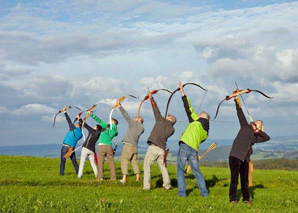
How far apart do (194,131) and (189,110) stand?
83 centimetres

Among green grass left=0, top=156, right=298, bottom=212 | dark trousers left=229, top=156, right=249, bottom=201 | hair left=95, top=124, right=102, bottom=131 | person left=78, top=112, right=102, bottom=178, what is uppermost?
hair left=95, top=124, right=102, bottom=131

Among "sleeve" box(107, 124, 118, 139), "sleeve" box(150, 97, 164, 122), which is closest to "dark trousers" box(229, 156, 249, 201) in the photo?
"sleeve" box(150, 97, 164, 122)

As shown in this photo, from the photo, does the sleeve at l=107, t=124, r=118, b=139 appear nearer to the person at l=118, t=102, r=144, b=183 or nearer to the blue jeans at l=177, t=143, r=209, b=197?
the person at l=118, t=102, r=144, b=183

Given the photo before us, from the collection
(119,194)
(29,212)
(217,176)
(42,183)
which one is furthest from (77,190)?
(217,176)

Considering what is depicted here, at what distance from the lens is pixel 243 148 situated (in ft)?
43.2

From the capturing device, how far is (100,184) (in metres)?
18.4

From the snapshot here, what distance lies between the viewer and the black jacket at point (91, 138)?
2005 cm

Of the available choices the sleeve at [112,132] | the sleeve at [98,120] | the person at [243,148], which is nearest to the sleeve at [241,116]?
the person at [243,148]

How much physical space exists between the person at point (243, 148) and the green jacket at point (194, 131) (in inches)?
50.5

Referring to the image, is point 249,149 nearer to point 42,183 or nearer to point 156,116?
point 156,116

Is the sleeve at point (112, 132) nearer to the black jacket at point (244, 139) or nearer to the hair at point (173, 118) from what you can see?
the hair at point (173, 118)

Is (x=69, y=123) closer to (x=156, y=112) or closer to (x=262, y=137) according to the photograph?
(x=156, y=112)

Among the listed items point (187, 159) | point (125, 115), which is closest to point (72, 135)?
point (125, 115)

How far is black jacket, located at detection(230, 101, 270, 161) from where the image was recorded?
13.1 m
